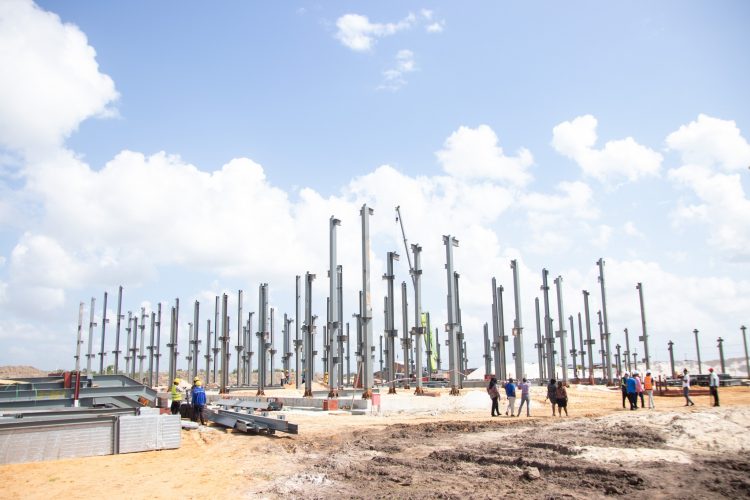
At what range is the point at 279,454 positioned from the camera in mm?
12391

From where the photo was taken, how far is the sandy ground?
8758 millimetres

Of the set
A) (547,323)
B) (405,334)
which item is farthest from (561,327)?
(405,334)

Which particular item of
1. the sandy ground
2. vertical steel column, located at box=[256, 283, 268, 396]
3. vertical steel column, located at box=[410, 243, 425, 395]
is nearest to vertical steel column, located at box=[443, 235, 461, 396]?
vertical steel column, located at box=[410, 243, 425, 395]

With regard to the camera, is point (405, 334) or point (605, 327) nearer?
A: point (405, 334)

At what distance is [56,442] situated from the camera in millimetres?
11664

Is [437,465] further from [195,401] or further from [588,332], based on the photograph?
[588,332]

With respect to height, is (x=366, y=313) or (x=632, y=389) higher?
(x=366, y=313)

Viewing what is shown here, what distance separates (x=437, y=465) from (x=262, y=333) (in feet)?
77.8

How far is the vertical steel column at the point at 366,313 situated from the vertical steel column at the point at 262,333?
957 centimetres

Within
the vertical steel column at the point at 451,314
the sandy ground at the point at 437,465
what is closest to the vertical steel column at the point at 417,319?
the vertical steel column at the point at 451,314

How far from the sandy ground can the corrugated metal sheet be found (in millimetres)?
263

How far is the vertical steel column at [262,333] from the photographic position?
33.2 meters

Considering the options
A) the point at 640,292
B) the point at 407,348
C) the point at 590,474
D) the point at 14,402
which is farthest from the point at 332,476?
the point at 640,292

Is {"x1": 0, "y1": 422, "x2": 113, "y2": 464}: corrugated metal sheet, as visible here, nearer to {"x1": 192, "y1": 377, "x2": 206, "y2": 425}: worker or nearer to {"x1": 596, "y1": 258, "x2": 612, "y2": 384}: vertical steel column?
{"x1": 192, "y1": 377, "x2": 206, "y2": 425}: worker
